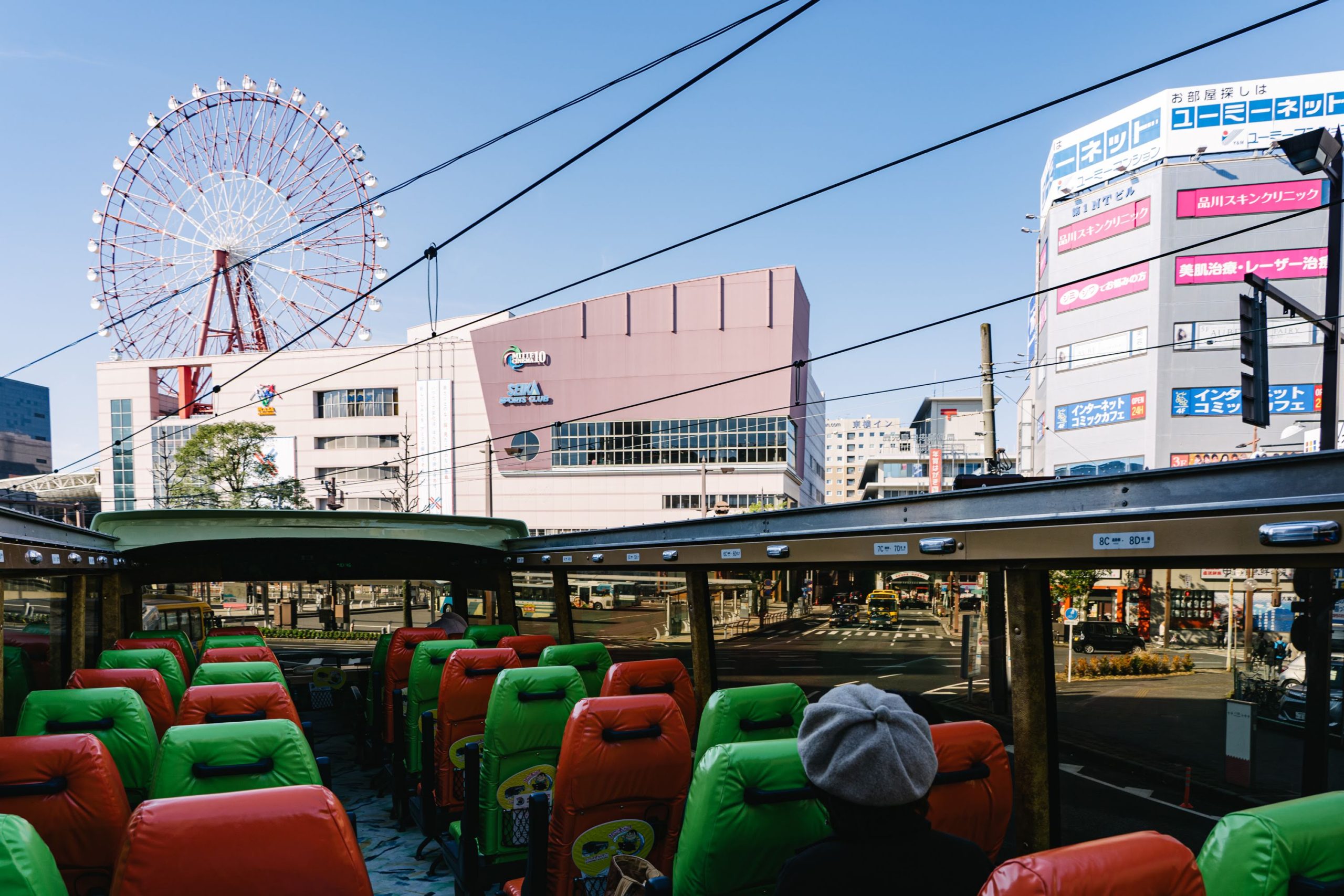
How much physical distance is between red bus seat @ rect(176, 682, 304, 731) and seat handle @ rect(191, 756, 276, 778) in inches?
56.6

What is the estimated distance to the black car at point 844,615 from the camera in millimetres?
11672

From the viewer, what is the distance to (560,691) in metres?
5.70

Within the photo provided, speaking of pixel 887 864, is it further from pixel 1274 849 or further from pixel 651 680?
pixel 651 680

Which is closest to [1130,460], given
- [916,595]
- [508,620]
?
[916,595]

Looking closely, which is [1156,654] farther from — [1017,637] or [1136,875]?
[1136,875]

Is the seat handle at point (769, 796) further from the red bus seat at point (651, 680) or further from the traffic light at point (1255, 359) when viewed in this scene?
the traffic light at point (1255, 359)

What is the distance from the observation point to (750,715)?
446 centimetres

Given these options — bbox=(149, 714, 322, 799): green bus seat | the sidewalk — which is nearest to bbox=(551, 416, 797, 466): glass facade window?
the sidewalk

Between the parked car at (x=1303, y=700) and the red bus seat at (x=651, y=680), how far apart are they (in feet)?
23.5

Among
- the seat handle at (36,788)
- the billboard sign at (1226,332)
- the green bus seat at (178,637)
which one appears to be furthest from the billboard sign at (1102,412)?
the seat handle at (36,788)

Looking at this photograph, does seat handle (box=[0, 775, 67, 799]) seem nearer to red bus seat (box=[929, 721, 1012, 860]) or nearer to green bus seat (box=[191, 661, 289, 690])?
green bus seat (box=[191, 661, 289, 690])

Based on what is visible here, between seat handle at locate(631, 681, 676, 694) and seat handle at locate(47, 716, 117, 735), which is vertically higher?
seat handle at locate(47, 716, 117, 735)

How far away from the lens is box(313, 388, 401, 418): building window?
64.4m

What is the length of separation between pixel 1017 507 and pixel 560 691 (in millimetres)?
3050
